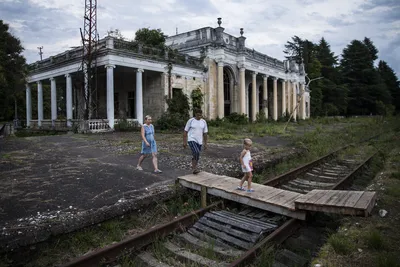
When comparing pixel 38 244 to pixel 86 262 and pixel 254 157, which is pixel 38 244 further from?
pixel 254 157

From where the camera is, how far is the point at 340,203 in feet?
13.9

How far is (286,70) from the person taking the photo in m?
34.1

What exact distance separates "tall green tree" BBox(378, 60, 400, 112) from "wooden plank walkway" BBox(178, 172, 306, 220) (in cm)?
7633

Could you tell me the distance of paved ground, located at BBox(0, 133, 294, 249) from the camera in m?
4.23

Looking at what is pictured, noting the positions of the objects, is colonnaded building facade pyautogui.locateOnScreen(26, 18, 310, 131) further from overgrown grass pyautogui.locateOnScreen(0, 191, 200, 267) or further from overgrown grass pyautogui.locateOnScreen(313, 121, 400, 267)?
overgrown grass pyautogui.locateOnScreen(313, 121, 400, 267)

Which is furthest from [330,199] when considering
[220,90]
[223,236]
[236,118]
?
[236,118]

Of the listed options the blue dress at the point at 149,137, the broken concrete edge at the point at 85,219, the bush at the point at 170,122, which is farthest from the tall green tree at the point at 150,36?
the broken concrete edge at the point at 85,219

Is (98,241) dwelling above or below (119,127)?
below

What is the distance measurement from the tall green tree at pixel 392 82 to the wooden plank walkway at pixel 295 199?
76.3m

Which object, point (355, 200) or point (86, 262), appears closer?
point (86, 262)

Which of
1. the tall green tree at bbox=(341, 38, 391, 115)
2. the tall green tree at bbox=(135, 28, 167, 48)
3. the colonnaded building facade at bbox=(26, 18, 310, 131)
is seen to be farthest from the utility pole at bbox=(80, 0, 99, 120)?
the tall green tree at bbox=(341, 38, 391, 115)

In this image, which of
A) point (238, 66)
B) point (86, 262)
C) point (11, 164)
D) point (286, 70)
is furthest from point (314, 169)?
point (286, 70)

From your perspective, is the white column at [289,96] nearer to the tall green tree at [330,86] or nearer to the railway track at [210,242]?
the tall green tree at [330,86]

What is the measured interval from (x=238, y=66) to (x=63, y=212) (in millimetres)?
23450
